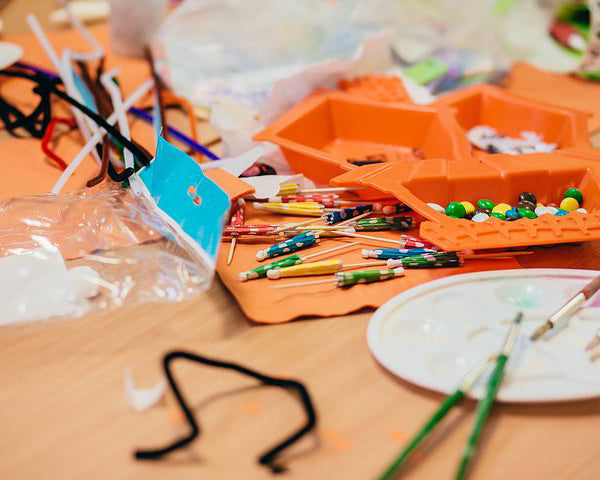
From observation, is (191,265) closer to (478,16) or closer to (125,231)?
(125,231)

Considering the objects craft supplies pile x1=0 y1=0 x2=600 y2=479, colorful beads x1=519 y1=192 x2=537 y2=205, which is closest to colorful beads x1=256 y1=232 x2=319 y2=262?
craft supplies pile x1=0 y1=0 x2=600 y2=479

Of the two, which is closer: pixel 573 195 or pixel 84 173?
pixel 573 195

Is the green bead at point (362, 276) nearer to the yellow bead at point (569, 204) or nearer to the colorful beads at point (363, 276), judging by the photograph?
the colorful beads at point (363, 276)

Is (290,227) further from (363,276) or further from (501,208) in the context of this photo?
(501,208)

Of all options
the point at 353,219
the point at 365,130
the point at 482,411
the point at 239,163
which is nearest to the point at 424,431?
the point at 482,411

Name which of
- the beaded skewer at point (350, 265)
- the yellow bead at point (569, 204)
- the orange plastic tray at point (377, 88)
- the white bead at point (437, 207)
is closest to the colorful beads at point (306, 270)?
the beaded skewer at point (350, 265)

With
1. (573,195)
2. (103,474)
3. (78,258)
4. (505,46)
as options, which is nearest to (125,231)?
(78,258)

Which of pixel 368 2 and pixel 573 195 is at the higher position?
pixel 368 2

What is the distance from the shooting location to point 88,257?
636 mm

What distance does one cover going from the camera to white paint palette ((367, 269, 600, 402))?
51cm

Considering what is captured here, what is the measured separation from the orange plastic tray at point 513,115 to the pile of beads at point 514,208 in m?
0.14

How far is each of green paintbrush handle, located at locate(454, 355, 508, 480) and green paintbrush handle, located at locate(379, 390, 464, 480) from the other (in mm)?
18

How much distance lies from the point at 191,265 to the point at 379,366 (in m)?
0.19

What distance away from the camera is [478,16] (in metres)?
1.06
